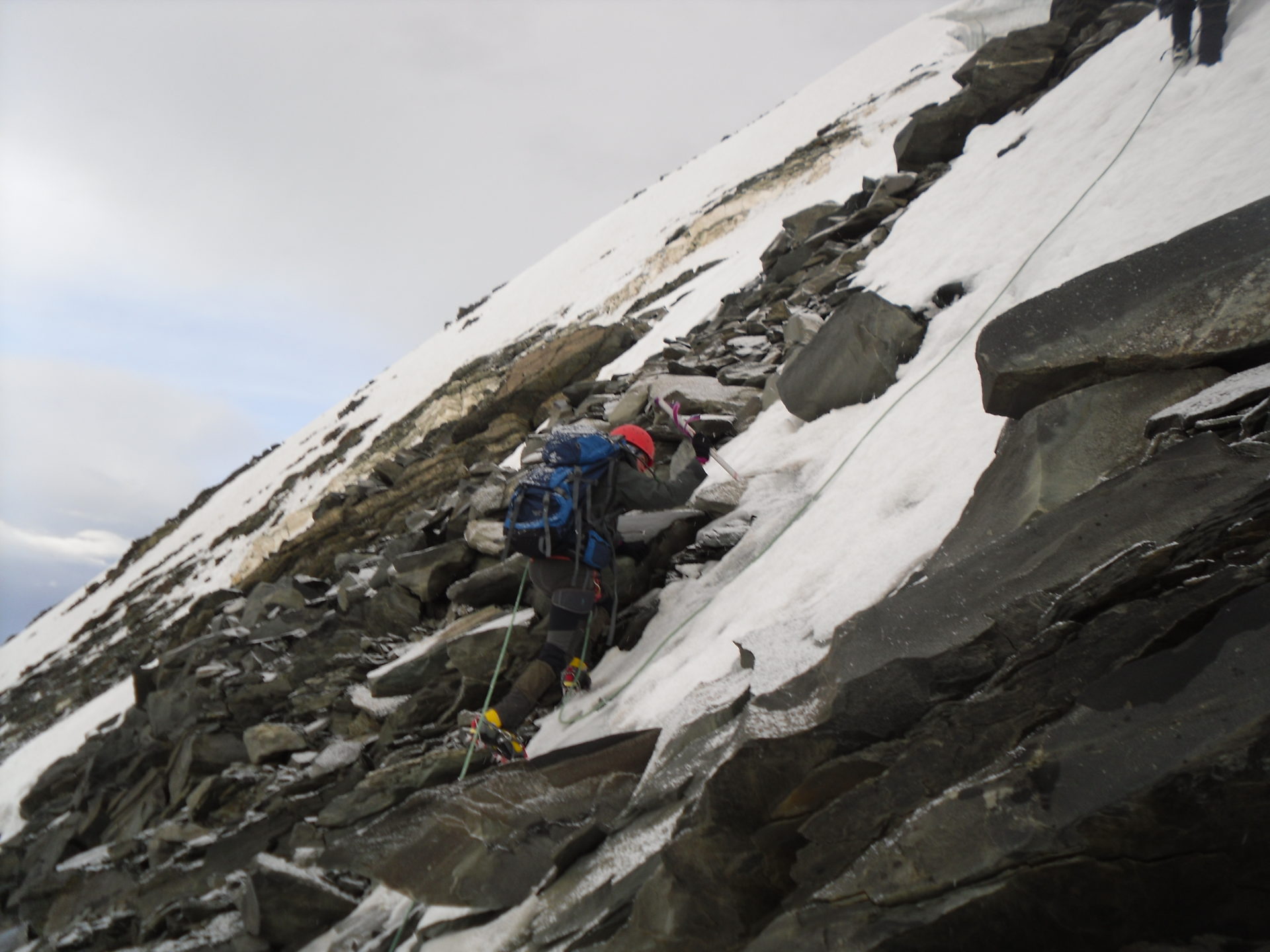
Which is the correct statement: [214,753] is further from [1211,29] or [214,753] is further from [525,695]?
[1211,29]

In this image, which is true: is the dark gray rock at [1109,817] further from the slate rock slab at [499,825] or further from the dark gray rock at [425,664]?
the dark gray rock at [425,664]

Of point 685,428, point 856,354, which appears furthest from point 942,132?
point 685,428

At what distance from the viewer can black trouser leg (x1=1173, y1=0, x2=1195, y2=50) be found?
688cm

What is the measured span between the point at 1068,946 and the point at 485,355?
20578 millimetres

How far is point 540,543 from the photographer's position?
5.43 m

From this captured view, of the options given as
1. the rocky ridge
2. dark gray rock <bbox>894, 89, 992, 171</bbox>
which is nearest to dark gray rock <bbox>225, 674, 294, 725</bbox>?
the rocky ridge

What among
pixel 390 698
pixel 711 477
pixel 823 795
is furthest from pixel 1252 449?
pixel 390 698

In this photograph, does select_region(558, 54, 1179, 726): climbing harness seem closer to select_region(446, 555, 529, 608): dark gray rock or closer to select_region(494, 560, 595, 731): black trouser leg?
select_region(494, 560, 595, 731): black trouser leg

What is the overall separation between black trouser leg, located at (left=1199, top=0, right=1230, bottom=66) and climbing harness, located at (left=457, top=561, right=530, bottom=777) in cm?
733

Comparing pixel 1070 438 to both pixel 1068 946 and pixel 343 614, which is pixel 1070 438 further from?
pixel 343 614

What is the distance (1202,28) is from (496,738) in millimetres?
8387

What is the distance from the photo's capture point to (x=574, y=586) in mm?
5617

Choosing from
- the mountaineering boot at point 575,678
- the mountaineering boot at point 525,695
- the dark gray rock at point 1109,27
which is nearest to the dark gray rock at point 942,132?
the dark gray rock at point 1109,27

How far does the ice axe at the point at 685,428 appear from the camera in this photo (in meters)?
6.30
